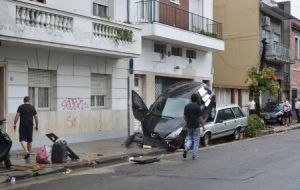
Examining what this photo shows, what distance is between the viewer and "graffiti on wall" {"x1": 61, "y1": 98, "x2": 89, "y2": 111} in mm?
19297

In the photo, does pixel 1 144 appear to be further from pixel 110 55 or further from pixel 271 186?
pixel 110 55

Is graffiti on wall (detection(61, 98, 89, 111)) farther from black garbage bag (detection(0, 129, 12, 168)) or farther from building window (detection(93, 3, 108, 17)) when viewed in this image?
black garbage bag (detection(0, 129, 12, 168))

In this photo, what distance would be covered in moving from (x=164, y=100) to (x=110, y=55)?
2800mm

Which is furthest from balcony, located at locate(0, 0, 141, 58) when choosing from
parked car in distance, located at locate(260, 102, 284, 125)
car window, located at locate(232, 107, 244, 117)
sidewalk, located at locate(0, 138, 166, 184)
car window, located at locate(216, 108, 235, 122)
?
parked car in distance, located at locate(260, 102, 284, 125)

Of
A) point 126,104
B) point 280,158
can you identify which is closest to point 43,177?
point 280,158

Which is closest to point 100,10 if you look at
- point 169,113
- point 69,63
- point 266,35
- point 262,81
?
point 69,63

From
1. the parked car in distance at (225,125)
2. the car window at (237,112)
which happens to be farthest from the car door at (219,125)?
the car window at (237,112)

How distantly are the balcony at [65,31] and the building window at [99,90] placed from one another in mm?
1055

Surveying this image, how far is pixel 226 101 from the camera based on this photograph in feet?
112

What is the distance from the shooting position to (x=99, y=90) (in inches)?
849

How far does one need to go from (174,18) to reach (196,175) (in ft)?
48.5

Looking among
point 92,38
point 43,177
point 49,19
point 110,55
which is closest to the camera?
point 43,177

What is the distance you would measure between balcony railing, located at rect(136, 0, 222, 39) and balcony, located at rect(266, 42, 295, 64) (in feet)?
32.9

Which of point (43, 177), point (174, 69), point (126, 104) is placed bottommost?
point (43, 177)
